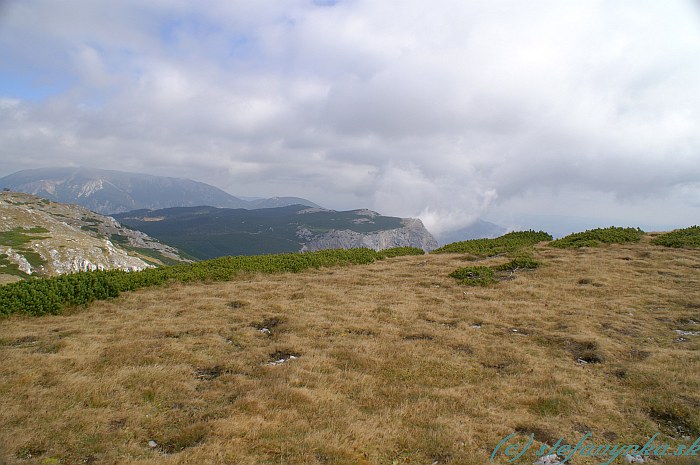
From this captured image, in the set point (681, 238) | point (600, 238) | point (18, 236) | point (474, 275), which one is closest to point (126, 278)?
point (474, 275)

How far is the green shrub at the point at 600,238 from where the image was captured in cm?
3172

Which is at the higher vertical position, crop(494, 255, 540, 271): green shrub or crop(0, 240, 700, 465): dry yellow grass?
crop(494, 255, 540, 271): green shrub

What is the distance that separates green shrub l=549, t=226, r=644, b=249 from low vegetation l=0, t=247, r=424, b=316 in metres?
16.5

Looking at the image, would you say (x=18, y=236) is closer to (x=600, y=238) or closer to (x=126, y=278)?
(x=126, y=278)

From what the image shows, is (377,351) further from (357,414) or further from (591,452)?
(591,452)

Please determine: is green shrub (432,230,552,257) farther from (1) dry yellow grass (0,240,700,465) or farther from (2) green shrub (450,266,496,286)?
(1) dry yellow grass (0,240,700,465)

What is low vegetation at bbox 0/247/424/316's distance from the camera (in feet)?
54.0

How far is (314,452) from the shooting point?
24.0 ft

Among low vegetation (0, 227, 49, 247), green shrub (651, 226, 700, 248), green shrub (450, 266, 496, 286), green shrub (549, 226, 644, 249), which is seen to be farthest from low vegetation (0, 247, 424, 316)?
low vegetation (0, 227, 49, 247)

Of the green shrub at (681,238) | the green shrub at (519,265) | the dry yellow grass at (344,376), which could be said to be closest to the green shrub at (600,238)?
the green shrub at (681,238)

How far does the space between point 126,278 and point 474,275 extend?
849 inches

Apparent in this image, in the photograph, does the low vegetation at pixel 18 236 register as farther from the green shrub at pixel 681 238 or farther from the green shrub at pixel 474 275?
the green shrub at pixel 681 238

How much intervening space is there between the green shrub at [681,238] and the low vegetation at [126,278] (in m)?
23.1

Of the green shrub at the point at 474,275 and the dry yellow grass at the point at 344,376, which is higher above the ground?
the green shrub at the point at 474,275
